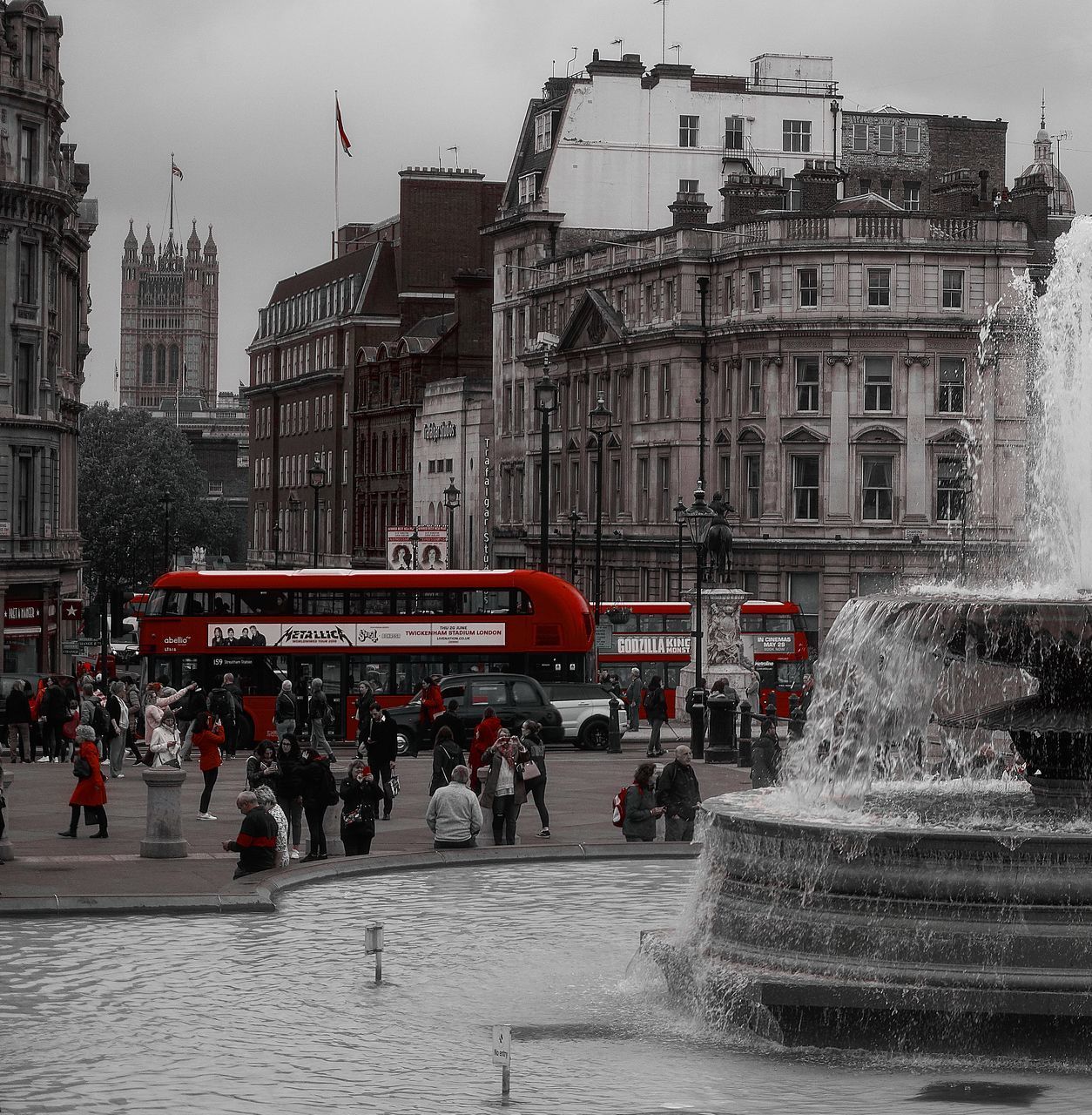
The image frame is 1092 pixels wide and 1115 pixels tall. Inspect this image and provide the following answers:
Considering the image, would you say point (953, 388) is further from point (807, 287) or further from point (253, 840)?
point (253, 840)

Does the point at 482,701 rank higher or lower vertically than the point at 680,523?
lower

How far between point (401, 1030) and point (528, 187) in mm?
76962

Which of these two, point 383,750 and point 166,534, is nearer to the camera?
point 383,750

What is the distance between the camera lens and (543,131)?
88.2 meters

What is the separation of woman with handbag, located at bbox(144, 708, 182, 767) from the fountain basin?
17930mm

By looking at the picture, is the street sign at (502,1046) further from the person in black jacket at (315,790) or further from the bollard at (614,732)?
the bollard at (614,732)

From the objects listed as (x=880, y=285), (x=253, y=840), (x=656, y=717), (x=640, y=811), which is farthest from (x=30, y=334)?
(x=253, y=840)

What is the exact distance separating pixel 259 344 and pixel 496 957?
118731 mm

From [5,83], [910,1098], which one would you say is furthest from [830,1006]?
[5,83]

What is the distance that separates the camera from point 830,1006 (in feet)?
47.3

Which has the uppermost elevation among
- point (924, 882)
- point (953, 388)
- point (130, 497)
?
point (953, 388)

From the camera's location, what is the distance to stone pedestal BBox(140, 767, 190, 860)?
73.6ft

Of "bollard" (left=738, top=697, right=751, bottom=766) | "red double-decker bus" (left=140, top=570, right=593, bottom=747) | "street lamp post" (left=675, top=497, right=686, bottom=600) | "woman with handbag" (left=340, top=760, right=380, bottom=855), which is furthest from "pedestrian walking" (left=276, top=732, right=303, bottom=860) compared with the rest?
"street lamp post" (left=675, top=497, right=686, bottom=600)

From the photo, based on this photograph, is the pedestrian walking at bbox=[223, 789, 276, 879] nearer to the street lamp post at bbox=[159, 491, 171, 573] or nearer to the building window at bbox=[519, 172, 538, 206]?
the street lamp post at bbox=[159, 491, 171, 573]
